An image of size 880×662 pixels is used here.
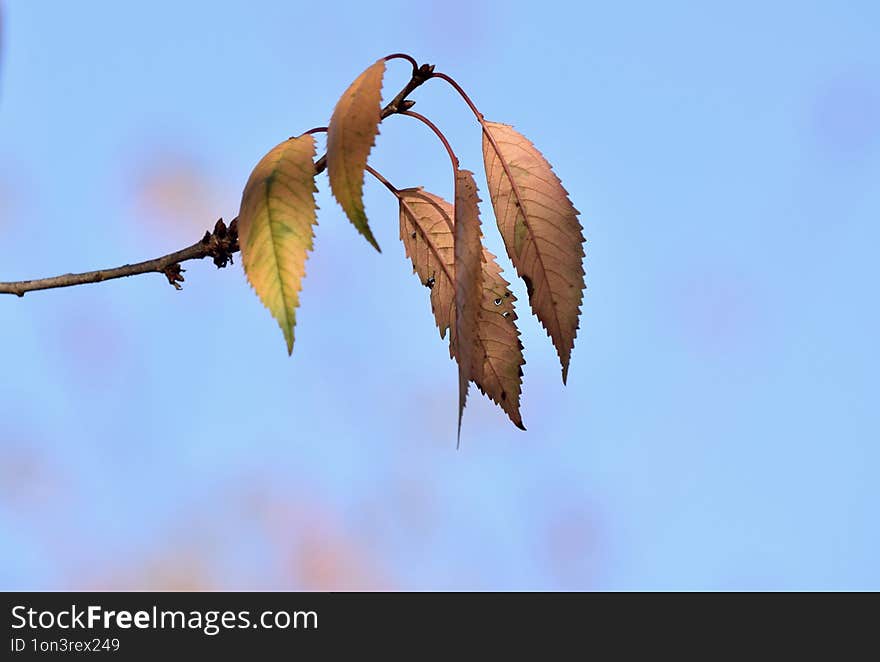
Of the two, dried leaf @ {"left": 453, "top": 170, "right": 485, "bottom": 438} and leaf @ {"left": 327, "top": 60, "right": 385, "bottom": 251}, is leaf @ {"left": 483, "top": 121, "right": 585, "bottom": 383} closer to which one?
dried leaf @ {"left": 453, "top": 170, "right": 485, "bottom": 438}

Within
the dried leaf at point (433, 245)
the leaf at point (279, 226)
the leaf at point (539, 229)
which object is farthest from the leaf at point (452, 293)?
the leaf at point (279, 226)

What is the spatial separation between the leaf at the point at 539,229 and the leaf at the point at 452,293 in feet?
0.40

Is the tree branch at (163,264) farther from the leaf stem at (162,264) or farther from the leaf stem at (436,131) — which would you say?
the leaf stem at (436,131)

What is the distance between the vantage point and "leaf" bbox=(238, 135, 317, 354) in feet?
5.31

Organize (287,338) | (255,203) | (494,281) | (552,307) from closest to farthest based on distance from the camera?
1. (287,338)
2. (255,203)
3. (552,307)
4. (494,281)

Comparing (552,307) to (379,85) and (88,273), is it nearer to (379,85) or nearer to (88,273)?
(379,85)

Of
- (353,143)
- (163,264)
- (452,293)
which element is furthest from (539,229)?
(163,264)

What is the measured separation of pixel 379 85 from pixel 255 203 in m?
0.30

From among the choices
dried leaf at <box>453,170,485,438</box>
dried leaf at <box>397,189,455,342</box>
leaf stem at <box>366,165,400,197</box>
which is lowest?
dried leaf at <box>453,170,485,438</box>

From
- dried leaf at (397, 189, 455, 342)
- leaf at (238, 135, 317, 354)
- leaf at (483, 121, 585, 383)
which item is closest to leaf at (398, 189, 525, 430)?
dried leaf at (397, 189, 455, 342)

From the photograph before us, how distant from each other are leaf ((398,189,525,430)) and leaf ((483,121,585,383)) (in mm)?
123

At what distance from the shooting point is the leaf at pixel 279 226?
1.62 metres

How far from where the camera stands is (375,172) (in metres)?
2.02

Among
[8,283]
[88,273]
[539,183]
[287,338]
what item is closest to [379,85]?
[539,183]
